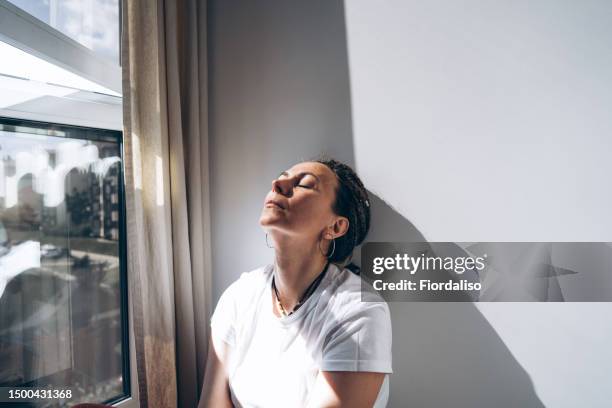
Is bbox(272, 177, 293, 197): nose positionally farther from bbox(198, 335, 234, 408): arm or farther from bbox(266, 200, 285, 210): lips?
bbox(198, 335, 234, 408): arm

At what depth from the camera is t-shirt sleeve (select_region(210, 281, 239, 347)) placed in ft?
3.85

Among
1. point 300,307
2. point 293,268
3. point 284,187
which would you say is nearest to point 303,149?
point 284,187

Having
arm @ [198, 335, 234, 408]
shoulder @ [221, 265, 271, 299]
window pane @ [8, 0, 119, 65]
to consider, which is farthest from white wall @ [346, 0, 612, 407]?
window pane @ [8, 0, 119, 65]

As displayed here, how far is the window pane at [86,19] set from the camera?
109 cm

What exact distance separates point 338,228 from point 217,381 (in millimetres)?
605

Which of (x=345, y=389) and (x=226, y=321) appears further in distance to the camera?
(x=226, y=321)

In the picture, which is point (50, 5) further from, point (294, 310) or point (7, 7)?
point (294, 310)

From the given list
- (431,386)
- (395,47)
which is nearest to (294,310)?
(431,386)

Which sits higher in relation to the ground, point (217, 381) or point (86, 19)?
point (86, 19)

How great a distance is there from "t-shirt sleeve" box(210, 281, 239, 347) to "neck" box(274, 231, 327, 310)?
0.55ft

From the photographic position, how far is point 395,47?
130cm

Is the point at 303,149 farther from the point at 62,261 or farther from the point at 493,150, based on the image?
the point at 62,261

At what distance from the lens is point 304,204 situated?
111 cm

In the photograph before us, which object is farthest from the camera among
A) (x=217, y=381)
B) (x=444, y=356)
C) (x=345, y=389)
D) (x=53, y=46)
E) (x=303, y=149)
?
(x=303, y=149)
